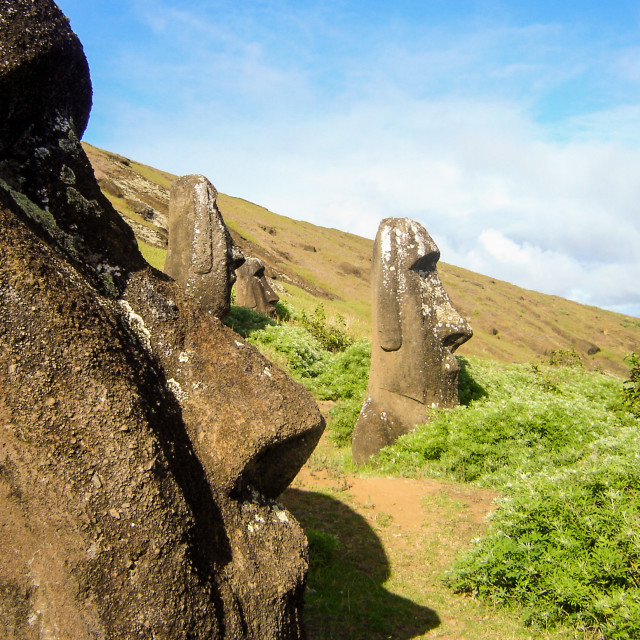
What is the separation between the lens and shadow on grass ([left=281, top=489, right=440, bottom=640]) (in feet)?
13.3

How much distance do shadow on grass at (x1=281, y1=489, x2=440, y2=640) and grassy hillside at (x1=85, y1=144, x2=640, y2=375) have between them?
60.0ft

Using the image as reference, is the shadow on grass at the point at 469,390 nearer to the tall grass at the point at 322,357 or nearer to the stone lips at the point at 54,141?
the tall grass at the point at 322,357

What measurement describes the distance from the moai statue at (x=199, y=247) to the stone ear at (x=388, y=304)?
393 centimetres

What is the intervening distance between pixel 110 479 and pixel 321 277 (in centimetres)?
4031

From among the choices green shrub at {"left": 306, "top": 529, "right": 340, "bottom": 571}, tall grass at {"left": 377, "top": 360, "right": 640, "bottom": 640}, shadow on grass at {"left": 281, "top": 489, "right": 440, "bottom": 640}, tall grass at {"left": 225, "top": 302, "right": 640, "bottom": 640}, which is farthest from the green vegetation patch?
tall grass at {"left": 377, "top": 360, "right": 640, "bottom": 640}

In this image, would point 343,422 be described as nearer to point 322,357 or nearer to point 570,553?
point 322,357

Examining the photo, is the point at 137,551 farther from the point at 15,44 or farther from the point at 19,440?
the point at 15,44

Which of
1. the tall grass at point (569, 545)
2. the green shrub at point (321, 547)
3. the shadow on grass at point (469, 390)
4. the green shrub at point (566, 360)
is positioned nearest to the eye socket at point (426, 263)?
the shadow on grass at point (469, 390)

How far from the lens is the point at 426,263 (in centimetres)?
909

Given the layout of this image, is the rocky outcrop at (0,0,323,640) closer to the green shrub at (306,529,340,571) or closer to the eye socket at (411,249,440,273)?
the green shrub at (306,529,340,571)

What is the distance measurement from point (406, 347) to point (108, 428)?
271 inches

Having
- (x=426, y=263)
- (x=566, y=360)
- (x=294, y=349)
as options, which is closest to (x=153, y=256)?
(x=294, y=349)

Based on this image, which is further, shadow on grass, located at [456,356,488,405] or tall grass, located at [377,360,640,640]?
shadow on grass, located at [456,356,488,405]

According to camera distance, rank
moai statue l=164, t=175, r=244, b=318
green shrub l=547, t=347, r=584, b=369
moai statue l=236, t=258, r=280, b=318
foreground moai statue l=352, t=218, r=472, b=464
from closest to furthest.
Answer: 1. foreground moai statue l=352, t=218, r=472, b=464
2. moai statue l=164, t=175, r=244, b=318
3. green shrub l=547, t=347, r=584, b=369
4. moai statue l=236, t=258, r=280, b=318
